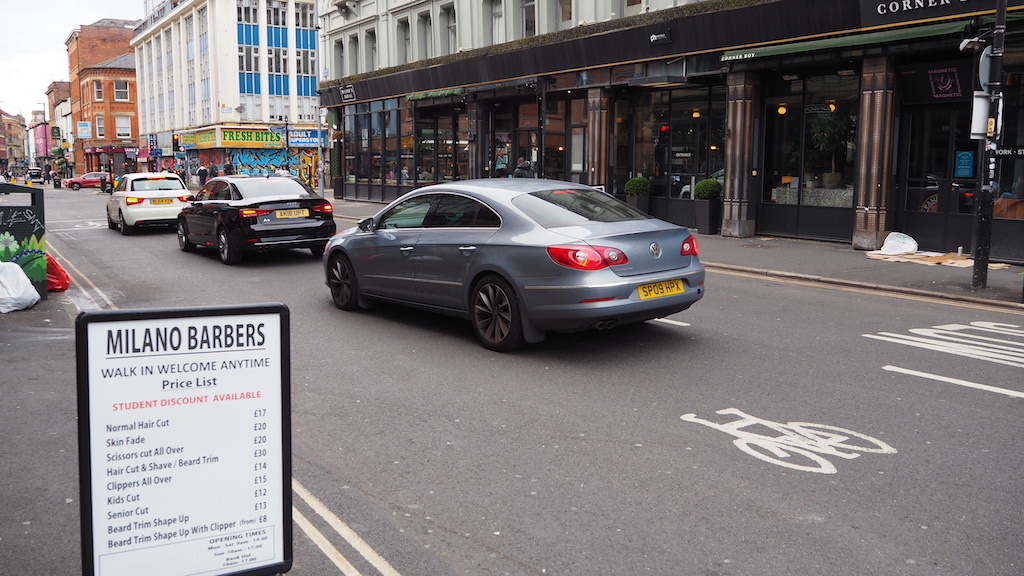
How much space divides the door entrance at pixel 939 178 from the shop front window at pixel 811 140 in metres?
1.23

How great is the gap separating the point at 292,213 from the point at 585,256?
8448mm

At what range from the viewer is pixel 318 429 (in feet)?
19.1

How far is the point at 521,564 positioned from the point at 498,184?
5.59 meters

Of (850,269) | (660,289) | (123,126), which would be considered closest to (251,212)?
(660,289)

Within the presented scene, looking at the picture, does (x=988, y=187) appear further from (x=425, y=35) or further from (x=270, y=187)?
(x=425, y=35)

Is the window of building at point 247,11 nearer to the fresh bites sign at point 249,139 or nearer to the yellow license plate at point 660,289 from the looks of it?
the fresh bites sign at point 249,139

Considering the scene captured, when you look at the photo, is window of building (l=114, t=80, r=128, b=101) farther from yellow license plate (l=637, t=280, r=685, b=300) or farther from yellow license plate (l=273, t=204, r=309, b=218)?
yellow license plate (l=637, t=280, r=685, b=300)

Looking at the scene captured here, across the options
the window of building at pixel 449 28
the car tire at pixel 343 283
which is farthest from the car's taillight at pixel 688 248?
the window of building at pixel 449 28

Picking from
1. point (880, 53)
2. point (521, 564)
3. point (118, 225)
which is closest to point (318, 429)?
point (521, 564)

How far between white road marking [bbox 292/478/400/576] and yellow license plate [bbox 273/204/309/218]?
1041 centimetres

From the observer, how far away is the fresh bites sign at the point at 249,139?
63.1 metres

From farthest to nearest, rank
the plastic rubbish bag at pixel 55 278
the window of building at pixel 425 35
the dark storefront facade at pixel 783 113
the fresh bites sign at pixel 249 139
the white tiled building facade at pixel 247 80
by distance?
the white tiled building facade at pixel 247 80 → the fresh bites sign at pixel 249 139 → the window of building at pixel 425 35 → the dark storefront facade at pixel 783 113 → the plastic rubbish bag at pixel 55 278

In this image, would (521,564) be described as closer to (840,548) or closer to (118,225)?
(840,548)

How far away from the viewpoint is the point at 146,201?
21.4 meters
